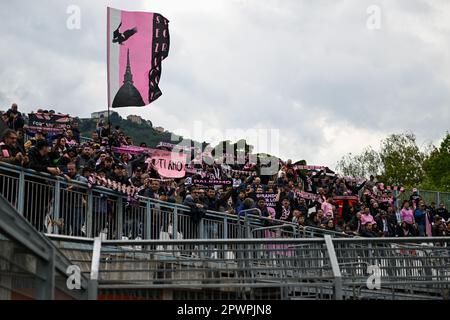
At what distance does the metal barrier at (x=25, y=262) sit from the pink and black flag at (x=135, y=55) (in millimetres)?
9051

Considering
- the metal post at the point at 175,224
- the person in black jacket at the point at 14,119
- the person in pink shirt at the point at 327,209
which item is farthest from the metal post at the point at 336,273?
the person in pink shirt at the point at 327,209

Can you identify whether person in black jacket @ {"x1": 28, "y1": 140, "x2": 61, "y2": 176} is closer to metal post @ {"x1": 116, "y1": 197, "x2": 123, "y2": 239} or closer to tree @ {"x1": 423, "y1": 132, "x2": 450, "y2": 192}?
metal post @ {"x1": 116, "y1": 197, "x2": 123, "y2": 239}

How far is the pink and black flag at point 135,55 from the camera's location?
19141 millimetres

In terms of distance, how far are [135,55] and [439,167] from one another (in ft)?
184

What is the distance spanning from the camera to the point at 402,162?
76125 mm

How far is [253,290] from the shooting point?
1280 cm

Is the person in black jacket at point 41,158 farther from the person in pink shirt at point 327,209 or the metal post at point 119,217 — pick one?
the person in pink shirt at point 327,209

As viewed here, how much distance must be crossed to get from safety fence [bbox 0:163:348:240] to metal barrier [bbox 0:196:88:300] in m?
3.89

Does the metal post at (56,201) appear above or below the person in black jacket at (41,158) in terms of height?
below

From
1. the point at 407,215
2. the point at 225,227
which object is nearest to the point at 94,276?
the point at 225,227
